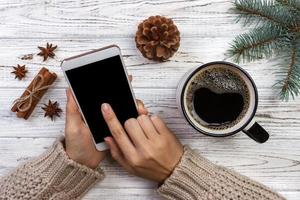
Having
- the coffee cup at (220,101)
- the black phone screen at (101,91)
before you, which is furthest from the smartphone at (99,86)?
the coffee cup at (220,101)

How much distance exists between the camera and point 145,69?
0.90m

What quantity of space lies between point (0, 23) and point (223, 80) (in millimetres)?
426

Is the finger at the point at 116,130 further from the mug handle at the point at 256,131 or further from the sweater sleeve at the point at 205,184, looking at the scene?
the mug handle at the point at 256,131

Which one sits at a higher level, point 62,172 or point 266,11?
point 266,11

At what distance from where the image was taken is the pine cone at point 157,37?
85 cm

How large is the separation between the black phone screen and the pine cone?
7cm

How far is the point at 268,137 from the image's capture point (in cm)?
85

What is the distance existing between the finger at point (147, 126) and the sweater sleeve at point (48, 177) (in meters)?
0.13

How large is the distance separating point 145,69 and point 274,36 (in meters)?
0.24

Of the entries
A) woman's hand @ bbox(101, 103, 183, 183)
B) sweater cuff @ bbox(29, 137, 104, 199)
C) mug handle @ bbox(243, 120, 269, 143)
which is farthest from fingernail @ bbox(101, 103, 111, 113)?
mug handle @ bbox(243, 120, 269, 143)

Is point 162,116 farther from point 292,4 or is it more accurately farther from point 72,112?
point 292,4

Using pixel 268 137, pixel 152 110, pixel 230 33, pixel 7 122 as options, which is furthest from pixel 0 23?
pixel 268 137

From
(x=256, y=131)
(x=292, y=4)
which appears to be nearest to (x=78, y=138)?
(x=256, y=131)

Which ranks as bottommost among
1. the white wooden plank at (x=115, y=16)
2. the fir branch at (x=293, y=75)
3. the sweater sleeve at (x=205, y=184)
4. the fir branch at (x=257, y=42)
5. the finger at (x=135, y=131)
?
the sweater sleeve at (x=205, y=184)
